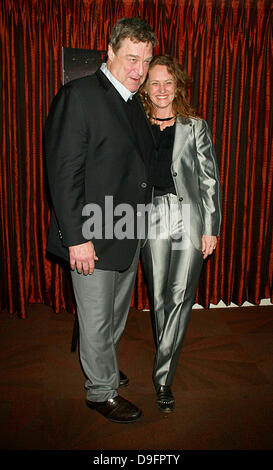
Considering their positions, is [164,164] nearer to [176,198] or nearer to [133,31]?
[176,198]

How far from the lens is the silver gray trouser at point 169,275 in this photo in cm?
195

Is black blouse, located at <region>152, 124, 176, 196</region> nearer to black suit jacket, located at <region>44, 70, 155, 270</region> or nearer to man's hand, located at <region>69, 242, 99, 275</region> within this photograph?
black suit jacket, located at <region>44, 70, 155, 270</region>

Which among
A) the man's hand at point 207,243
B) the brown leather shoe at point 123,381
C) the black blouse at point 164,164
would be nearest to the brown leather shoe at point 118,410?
the brown leather shoe at point 123,381

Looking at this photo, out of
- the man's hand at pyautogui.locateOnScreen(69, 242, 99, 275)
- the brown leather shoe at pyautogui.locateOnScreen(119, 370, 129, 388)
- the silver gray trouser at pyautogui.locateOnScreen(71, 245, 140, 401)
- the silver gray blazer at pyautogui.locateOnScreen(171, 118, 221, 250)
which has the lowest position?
the brown leather shoe at pyautogui.locateOnScreen(119, 370, 129, 388)

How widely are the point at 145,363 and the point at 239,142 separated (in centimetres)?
169

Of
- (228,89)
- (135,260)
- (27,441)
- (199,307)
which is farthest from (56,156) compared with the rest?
(199,307)

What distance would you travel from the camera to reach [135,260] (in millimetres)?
2039

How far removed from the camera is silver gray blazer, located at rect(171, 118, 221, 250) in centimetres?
192

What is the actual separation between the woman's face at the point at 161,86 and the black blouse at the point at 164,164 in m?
0.13

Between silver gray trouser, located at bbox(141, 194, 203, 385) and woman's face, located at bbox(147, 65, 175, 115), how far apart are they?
442 mm

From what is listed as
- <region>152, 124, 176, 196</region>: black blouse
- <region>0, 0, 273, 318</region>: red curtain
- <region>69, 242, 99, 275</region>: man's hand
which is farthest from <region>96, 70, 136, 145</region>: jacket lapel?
<region>0, 0, 273, 318</region>: red curtain

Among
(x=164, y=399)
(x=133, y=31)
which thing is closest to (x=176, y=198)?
(x=133, y=31)

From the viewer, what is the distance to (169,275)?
2016mm

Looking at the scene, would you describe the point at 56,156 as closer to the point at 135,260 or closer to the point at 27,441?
the point at 135,260
